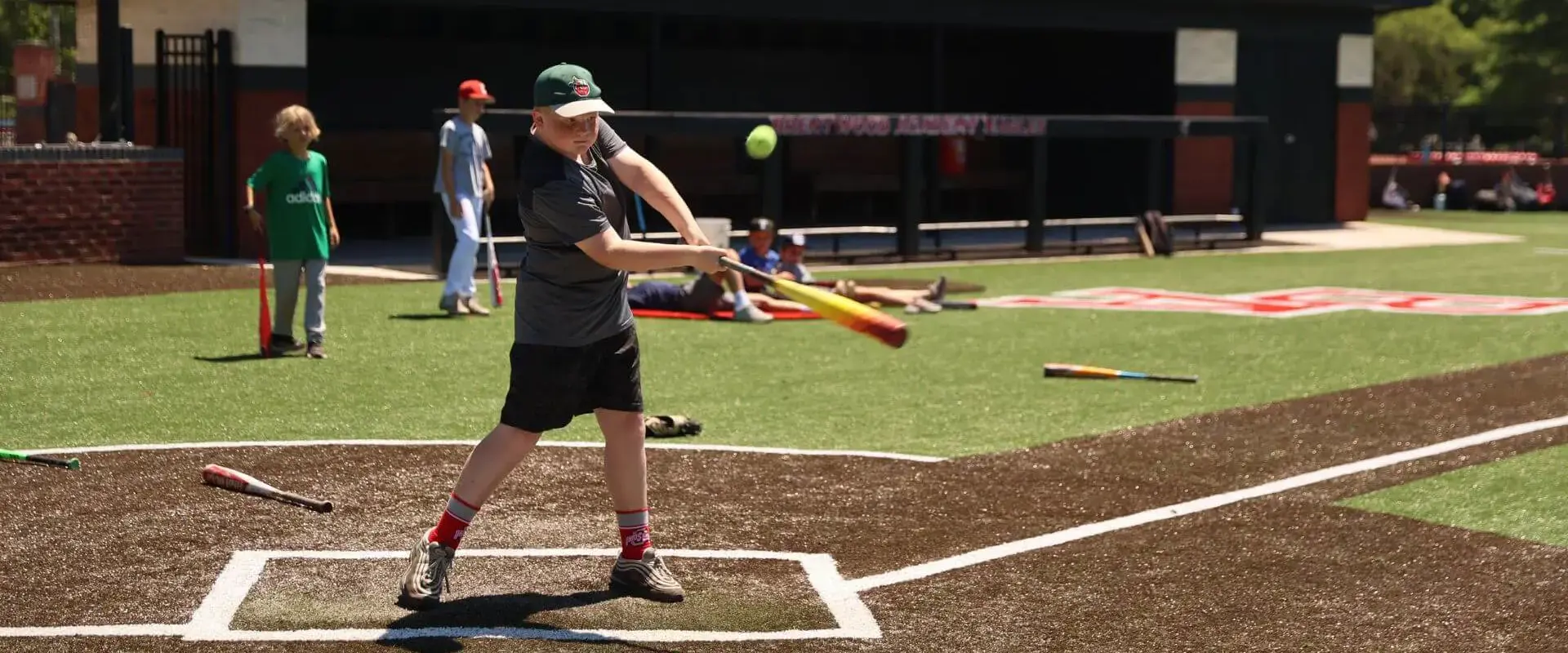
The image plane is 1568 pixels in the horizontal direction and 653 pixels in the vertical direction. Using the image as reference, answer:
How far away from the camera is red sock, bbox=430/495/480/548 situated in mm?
6590

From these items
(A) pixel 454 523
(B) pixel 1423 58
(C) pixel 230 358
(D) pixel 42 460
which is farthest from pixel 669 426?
(B) pixel 1423 58

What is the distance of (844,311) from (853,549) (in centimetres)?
144

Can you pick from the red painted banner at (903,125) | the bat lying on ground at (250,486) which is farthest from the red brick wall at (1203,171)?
the bat lying on ground at (250,486)

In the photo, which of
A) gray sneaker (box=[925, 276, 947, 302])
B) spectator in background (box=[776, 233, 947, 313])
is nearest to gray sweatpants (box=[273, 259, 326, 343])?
spectator in background (box=[776, 233, 947, 313])

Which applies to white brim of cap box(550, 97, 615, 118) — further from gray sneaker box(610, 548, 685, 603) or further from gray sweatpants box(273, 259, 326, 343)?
gray sweatpants box(273, 259, 326, 343)

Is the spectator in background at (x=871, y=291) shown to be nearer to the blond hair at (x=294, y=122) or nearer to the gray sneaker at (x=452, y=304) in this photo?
the gray sneaker at (x=452, y=304)

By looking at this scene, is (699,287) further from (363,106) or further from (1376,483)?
(363,106)

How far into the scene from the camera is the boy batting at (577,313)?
249 inches

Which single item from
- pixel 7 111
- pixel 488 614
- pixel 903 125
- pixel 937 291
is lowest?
pixel 488 614

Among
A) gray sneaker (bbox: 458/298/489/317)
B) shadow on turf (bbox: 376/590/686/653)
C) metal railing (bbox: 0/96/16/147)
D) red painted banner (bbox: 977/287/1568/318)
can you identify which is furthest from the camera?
metal railing (bbox: 0/96/16/147)

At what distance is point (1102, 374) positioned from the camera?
1272cm

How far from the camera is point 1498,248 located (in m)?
27.5

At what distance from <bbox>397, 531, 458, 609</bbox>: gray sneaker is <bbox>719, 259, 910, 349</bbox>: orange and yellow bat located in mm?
1420

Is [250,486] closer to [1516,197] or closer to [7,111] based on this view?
[7,111]
